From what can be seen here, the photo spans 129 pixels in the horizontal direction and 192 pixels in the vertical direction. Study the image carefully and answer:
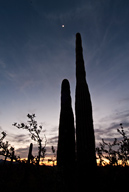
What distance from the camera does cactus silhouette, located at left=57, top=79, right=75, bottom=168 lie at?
5059 mm

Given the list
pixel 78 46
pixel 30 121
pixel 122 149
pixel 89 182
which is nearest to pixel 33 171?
pixel 30 121

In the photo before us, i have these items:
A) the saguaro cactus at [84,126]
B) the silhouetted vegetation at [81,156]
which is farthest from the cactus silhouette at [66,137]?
the saguaro cactus at [84,126]

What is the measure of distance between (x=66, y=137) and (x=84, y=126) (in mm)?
1478

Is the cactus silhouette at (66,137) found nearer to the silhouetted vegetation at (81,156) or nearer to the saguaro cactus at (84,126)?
the silhouetted vegetation at (81,156)

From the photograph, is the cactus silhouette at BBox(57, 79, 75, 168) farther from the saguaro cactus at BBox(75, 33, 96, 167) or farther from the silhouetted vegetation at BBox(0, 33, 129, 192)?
the saguaro cactus at BBox(75, 33, 96, 167)

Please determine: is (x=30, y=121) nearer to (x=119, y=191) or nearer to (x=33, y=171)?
(x=33, y=171)

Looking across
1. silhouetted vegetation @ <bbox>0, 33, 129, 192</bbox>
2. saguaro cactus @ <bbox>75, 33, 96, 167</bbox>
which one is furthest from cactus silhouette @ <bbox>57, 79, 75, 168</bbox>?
saguaro cactus @ <bbox>75, 33, 96, 167</bbox>

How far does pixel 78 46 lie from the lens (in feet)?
22.7

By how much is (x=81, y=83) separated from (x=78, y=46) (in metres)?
2.68

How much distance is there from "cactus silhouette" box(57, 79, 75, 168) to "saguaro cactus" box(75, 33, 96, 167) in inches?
47.5

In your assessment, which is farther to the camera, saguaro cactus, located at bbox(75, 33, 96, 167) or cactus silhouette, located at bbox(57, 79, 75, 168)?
cactus silhouette, located at bbox(57, 79, 75, 168)

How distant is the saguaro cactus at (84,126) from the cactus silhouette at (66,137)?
121 cm

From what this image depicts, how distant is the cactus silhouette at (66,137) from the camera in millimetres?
5059

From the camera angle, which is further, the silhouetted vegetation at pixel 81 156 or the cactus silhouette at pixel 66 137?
the cactus silhouette at pixel 66 137
